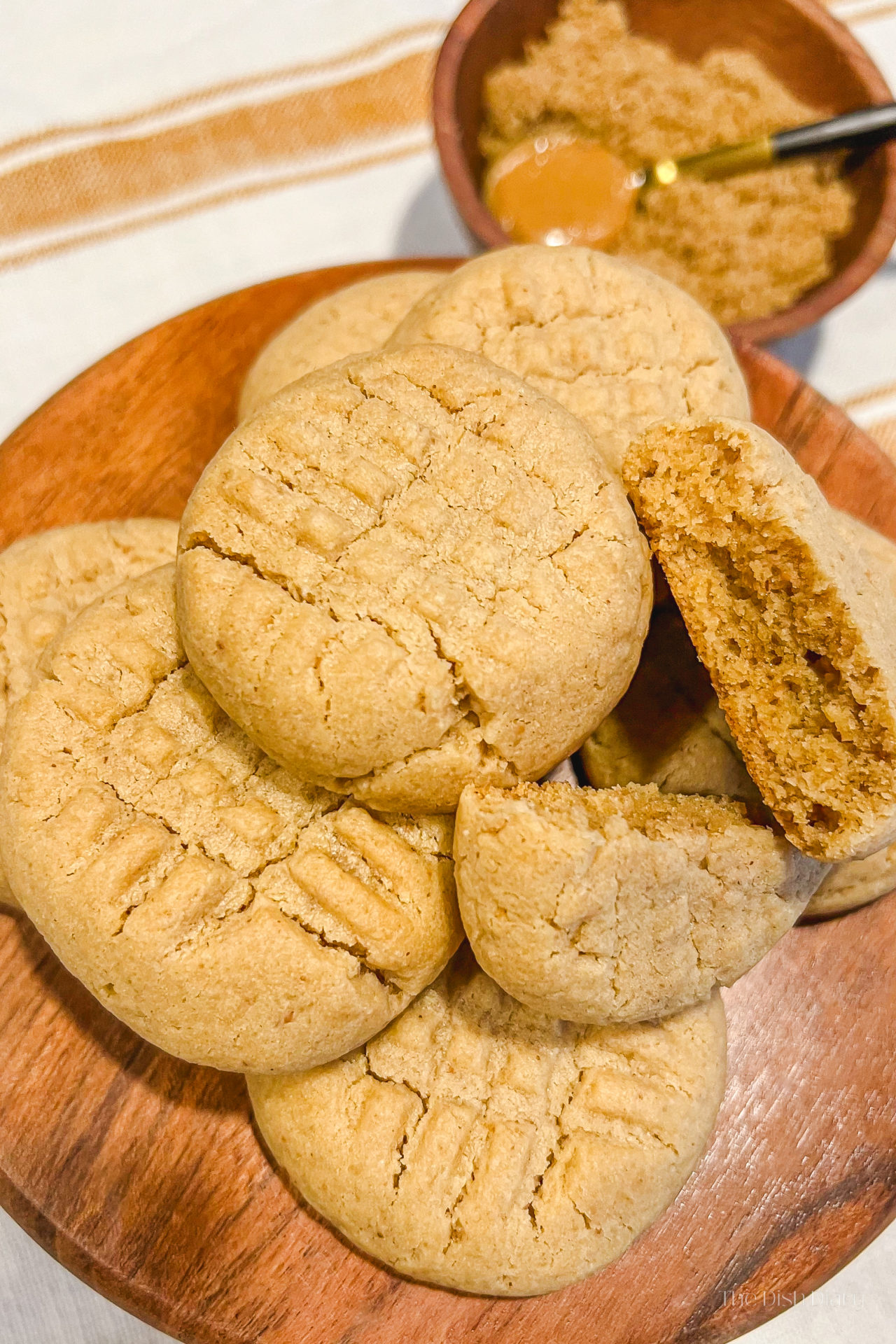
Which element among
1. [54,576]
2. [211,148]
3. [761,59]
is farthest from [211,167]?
[54,576]

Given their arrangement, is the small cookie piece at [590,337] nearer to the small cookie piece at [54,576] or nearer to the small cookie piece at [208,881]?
the small cookie piece at [54,576]

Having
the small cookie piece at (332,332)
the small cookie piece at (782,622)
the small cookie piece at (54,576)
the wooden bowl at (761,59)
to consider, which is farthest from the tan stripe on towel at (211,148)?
the small cookie piece at (782,622)

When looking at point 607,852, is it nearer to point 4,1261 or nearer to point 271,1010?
point 271,1010

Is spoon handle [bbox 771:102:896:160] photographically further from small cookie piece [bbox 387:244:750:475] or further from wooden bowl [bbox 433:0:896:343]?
small cookie piece [bbox 387:244:750:475]

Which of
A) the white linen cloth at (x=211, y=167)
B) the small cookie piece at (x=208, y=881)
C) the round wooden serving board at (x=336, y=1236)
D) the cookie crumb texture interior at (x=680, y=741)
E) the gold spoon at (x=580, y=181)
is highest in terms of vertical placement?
the white linen cloth at (x=211, y=167)

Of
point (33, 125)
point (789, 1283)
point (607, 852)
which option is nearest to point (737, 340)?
point (607, 852)

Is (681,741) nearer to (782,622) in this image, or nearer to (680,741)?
(680,741)

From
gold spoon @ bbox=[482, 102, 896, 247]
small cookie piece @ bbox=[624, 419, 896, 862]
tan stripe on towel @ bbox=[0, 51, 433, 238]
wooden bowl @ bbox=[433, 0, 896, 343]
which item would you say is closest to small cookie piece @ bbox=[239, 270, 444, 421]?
wooden bowl @ bbox=[433, 0, 896, 343]
